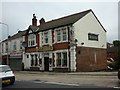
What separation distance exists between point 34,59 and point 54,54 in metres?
5.51

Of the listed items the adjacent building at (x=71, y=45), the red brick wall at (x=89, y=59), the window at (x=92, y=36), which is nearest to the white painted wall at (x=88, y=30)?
the adjacent building at (x=71, y=45)

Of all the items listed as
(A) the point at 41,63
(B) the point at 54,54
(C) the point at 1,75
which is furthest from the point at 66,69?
(C) the point at 1,75

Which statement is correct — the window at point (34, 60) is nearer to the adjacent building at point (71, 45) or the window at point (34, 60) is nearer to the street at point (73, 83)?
the adjacent building at point (71, 45)

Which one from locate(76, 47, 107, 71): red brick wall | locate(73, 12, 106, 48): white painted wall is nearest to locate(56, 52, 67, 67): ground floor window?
locate(76, 47, 107, 71): red brick wall

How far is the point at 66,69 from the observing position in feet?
89.0

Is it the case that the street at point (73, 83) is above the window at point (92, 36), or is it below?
below

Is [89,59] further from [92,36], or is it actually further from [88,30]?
[88,30]

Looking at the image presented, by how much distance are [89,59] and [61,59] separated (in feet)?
13.1

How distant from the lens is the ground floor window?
27.7 meters

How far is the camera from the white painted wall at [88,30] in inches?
1072

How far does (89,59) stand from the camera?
2819cm

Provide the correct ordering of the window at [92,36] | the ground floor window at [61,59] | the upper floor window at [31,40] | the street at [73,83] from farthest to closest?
the upper floor window at [31,40] < the window at [92,36] < the ground floor window at [61,59] < the street at [73,83]

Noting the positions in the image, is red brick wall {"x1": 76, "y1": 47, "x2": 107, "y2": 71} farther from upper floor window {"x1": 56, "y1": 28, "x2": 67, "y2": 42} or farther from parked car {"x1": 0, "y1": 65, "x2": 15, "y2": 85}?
parked car {"x1": 0, "y1": 65, "x2": 15, "y2": 85}

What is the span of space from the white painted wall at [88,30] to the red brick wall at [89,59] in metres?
0.77
